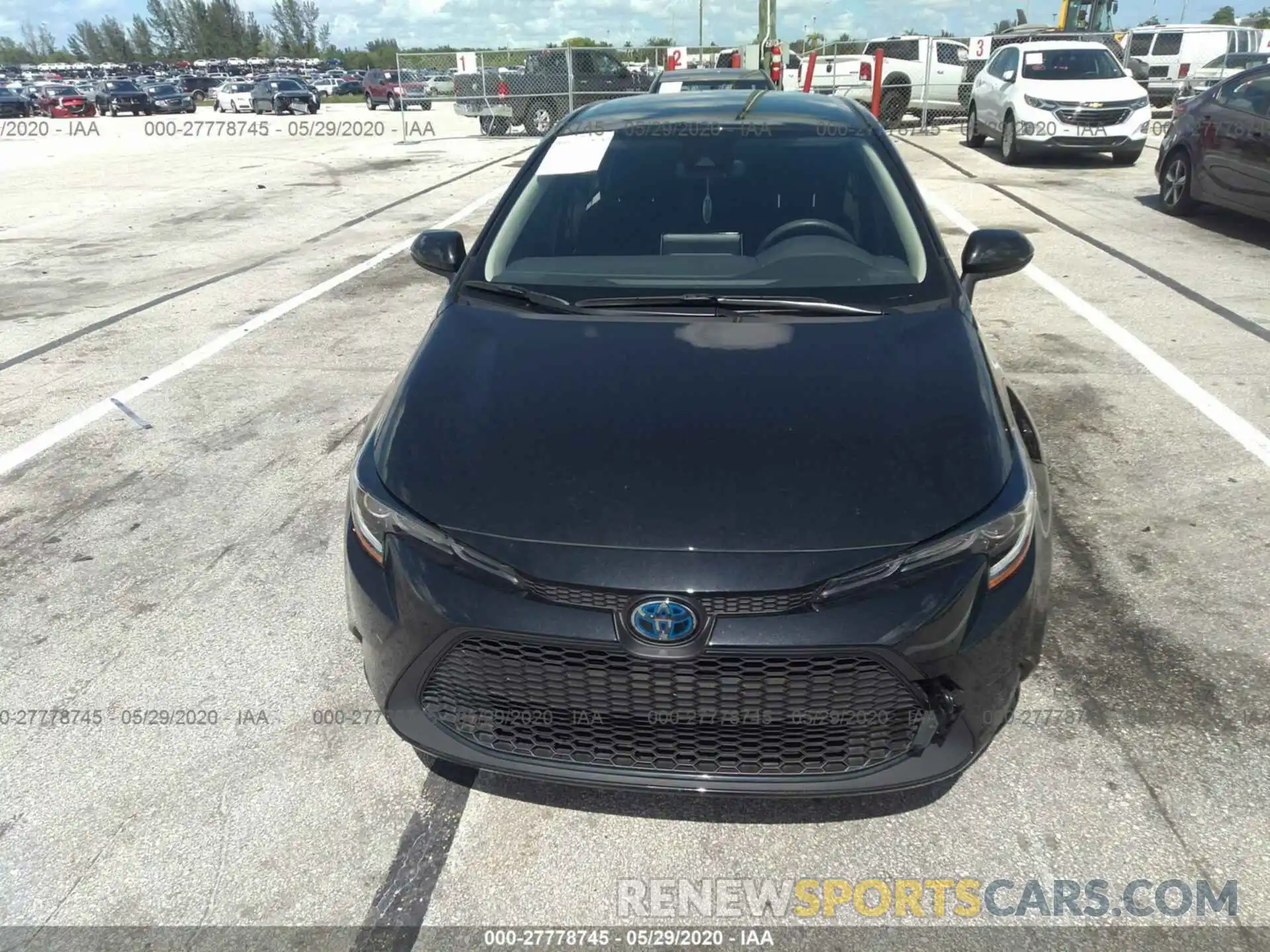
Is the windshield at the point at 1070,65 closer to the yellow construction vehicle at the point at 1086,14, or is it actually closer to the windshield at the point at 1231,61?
the windshield at the point at 1231,61

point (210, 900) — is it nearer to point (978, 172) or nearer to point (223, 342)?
point (223, 342)

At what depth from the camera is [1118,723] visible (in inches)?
107

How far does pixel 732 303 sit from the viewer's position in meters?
2.92

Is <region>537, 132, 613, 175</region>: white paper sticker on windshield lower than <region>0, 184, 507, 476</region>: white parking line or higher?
higher

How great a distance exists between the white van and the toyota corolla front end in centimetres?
2732

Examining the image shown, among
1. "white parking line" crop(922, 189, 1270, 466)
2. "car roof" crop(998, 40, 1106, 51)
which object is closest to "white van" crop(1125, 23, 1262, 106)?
"car roof" crop(998, 40, 1106, 51)

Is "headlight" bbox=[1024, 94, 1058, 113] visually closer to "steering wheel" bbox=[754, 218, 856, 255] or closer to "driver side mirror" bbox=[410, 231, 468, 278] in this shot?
"steering wheel" bbox=[754, 218, 856, 255]

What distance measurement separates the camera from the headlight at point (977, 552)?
2031mm

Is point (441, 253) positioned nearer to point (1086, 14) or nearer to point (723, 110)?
point (723, 110)

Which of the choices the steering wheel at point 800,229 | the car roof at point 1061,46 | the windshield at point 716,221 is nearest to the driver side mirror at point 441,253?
the windshield at point 716,221

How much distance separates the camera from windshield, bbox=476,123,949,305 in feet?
10.1

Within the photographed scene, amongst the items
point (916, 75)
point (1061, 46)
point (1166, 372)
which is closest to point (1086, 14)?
point (916, 75)

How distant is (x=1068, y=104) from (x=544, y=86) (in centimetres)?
1251

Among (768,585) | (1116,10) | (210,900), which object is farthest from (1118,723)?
(1116,10)
